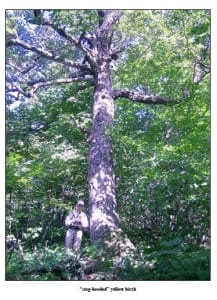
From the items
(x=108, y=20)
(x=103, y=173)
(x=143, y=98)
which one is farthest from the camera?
(x=143, y=98)

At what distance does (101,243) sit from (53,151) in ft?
6.47

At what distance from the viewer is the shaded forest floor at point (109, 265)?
475cm

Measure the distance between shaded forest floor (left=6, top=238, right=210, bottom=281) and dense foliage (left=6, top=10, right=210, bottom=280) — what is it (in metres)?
0.02

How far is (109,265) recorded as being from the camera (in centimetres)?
536

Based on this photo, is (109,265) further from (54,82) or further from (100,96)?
(54,82)

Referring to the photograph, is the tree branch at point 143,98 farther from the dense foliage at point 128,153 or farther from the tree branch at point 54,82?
the tree branch at point 54,82

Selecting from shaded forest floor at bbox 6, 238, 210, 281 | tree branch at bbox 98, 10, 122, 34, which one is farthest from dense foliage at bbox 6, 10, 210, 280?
tree branch at bbox 98, 10, 122, 34

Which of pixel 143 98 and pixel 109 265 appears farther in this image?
pixel 143 98

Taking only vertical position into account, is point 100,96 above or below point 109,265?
above

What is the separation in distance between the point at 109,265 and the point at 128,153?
2257 mm

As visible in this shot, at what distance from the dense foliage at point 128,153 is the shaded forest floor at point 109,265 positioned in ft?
0.05

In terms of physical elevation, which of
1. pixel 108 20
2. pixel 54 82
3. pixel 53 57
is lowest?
pixel 54 82

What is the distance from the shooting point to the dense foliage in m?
5.44
